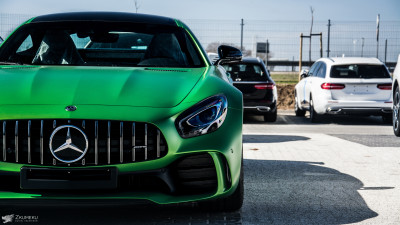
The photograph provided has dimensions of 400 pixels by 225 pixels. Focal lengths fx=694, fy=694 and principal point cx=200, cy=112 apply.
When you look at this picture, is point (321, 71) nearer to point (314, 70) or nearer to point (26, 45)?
point (314, 70)

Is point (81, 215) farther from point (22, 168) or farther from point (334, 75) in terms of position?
point (334, 75)

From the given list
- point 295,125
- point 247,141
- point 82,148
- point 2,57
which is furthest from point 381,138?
point 82,148

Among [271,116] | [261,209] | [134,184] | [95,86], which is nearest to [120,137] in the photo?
[134,184]

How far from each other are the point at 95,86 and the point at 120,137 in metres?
0.48

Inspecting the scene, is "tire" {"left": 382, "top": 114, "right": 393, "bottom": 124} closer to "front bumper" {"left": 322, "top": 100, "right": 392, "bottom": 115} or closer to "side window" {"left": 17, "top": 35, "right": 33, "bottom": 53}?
"front bumper" {"left": 322, "top": 100, "right": 392, "bottom": 115}

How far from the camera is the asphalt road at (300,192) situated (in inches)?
177

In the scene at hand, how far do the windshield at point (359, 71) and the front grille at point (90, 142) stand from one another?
1063cm

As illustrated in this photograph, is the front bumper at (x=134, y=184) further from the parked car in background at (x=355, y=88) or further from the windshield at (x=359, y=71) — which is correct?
the windshield at (x=359, y=71)

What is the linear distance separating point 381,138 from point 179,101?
22.8 ft

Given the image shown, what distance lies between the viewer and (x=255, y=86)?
14.4m

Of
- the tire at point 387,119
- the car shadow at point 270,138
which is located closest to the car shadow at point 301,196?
the car shadow at point 270,138

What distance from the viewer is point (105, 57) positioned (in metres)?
6.39

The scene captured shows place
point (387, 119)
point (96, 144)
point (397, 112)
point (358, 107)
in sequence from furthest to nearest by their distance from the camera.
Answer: point (387, 119) → point (358, 107) → point (397, 112) → point (96, 144)

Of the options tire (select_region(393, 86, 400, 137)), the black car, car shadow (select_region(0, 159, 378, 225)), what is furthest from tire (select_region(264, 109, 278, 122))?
car shadow (select_region(0, 159, 378, 225))
